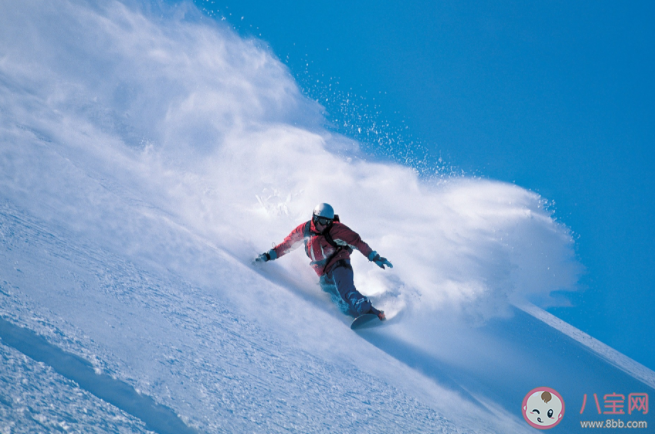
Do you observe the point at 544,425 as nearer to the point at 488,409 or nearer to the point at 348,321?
the point at 488,409

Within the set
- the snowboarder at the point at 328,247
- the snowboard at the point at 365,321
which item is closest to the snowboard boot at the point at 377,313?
the snowboard at the point at 365,321

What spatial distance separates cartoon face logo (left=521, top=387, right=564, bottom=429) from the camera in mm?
4399

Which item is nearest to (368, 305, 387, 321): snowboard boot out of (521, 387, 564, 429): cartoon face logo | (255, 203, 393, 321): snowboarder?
(255, 203, 393, 321): snowboarder

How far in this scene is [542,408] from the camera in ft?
15.7

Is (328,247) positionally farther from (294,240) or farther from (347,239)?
(294,240)

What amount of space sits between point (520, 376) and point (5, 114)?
415 inches

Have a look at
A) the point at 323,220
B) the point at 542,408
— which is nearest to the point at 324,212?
the point at 323,220

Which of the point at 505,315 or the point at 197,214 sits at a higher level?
the point at 505,315

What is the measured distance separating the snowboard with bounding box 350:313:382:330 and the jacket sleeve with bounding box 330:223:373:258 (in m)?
1.10

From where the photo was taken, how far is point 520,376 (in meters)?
5.85

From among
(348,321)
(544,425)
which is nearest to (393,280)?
(348,321)

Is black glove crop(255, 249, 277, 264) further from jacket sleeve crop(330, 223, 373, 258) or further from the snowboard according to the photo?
the snowboard

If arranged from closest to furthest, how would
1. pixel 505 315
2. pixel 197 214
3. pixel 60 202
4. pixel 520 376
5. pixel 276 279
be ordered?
pixel 60 202, pixel 276 279, pixel 520 376, pixel 197 214, pixel 505 315

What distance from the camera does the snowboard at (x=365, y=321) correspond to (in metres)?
4.62
